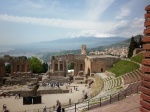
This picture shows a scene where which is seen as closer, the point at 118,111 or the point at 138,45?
the point at 118,111

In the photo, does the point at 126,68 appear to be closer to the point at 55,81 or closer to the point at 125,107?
the point at 55,81

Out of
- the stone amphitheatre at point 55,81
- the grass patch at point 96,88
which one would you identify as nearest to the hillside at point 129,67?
the stone amphitheatre at point 55,81

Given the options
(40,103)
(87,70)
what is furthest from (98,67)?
(40,103)

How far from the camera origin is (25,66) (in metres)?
57.1

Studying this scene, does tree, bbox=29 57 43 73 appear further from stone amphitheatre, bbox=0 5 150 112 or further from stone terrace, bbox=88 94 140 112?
stone terrace, bbox=88 94 140 112

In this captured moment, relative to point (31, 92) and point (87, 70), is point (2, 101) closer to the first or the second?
point (31, 92)

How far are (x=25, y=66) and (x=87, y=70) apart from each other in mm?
16225

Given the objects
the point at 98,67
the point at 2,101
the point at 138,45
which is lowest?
the point at 2,101

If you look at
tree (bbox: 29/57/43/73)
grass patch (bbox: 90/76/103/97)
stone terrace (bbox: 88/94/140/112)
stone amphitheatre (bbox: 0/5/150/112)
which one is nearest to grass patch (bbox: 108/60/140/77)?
stone amphitheatre (bbox: 0/5/150/112)

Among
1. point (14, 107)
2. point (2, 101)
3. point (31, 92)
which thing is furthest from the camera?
point (31, 92)

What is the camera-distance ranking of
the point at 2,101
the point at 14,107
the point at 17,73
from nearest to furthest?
1. the point at 14,107
2. the point at 2,101
3. the point at 17,73

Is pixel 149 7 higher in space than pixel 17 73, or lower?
higher

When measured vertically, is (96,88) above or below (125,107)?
below

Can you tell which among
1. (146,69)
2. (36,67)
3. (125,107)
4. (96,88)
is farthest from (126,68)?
(36,67)
